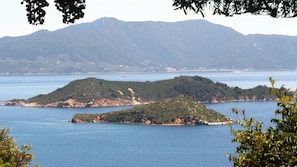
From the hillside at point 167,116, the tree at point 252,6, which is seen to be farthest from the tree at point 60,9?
the hillside at point 167,116

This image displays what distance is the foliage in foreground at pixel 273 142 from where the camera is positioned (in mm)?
12289

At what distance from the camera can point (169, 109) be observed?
173750mm

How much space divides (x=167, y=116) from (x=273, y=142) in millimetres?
155458

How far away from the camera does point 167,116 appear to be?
551ft

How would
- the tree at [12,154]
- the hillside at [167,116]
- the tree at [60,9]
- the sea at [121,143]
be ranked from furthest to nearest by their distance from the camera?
1. the hillside at [167,116]
2. the sea at [121,143]
3. the tree at [12,154]
4. the tree at [60,9]

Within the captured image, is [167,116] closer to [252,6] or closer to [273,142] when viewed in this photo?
[273,142]

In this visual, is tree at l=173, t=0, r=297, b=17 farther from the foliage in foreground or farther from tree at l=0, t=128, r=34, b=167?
tree at l=0, t=128, r=34, b=167

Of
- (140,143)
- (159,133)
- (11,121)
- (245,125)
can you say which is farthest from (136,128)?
(245,125)

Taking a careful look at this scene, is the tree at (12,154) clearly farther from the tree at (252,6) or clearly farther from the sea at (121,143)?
the sea at (121,143)

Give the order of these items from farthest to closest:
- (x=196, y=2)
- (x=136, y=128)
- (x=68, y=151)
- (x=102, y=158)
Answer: (x=136, y=128), (x=68, y=151), (x=102, y=158), (x=196, y=2)

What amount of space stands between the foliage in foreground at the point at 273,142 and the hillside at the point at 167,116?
488 feet

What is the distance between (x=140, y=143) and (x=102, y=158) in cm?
2101

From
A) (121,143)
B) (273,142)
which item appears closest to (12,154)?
(273,142)

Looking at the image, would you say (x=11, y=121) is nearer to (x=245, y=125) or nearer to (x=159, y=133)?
(x=159, y=133)
